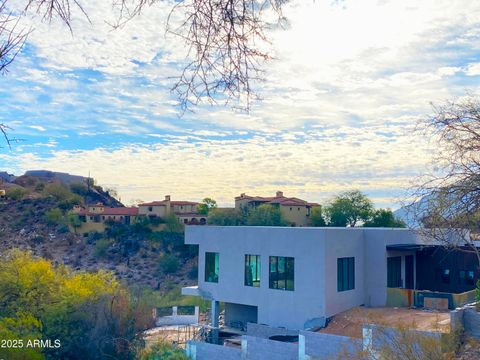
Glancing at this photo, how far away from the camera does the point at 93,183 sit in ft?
240

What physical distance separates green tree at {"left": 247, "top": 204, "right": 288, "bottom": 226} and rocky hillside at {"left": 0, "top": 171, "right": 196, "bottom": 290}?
6.50 meters

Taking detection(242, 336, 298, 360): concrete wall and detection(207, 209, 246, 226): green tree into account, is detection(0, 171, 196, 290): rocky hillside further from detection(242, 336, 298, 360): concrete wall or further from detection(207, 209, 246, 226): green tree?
detection(242, 336, 298, 360): concrete wall

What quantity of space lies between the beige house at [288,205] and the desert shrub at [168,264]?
9.52 metres

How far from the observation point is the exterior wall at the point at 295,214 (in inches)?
1879

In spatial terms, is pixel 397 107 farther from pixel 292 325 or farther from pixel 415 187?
pixel 292 325

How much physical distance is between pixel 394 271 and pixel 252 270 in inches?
244

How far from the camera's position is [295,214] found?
159 ft

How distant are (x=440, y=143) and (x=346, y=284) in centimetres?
1255

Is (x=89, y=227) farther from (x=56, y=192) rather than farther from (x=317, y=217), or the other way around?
(x=317, y=217)

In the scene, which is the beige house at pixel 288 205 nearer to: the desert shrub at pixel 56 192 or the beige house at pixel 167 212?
the beige house at pixel 167 212

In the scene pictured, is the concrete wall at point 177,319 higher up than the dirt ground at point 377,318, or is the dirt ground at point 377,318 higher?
the dirt ground at point 377,318

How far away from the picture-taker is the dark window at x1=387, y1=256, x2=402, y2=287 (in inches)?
825

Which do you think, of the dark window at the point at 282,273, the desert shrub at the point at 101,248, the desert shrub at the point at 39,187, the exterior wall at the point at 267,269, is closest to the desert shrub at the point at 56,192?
the desert shrub at the point at 39,187

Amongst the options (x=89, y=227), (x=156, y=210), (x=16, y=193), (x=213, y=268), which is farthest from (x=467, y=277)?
(x=16, y=193)
